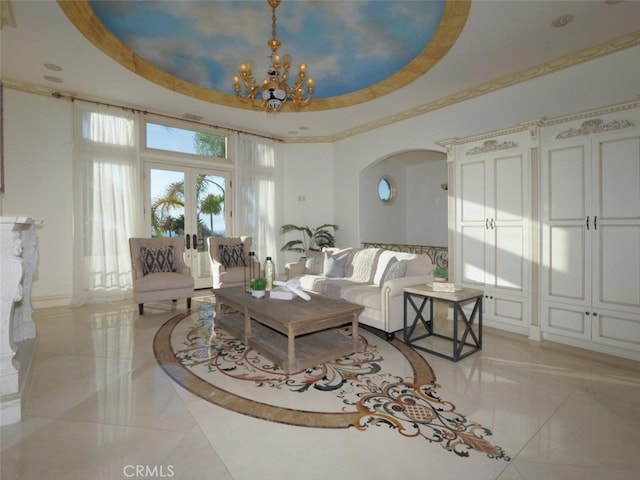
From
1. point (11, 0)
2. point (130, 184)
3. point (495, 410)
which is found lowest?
point (495, 410)

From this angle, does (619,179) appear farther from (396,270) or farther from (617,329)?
(396,270)

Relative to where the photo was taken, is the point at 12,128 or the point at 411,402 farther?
the point at 12,128

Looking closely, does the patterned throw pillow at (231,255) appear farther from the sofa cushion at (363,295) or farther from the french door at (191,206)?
the sofa cushion at (363,295)

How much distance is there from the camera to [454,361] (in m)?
3.02

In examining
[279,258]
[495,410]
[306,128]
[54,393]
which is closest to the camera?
[495,410]

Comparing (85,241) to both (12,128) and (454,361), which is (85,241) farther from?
(454,361)

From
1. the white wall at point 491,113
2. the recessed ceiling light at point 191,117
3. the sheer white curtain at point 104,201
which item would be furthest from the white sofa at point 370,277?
the recessed ceiling light at point 191,117

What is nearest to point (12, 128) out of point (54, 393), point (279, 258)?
point (54, 393)

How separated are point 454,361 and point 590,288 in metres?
1.63

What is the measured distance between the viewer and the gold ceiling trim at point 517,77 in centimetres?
352

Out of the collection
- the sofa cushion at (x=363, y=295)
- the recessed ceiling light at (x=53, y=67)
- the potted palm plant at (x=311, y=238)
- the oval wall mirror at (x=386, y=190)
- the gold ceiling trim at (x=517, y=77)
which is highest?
the recessed ceiling light at (x=53, y=67)

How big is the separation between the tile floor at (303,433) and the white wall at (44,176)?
263cm

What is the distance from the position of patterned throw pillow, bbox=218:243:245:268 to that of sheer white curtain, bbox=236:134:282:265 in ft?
4.08

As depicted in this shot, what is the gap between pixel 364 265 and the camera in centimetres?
454
